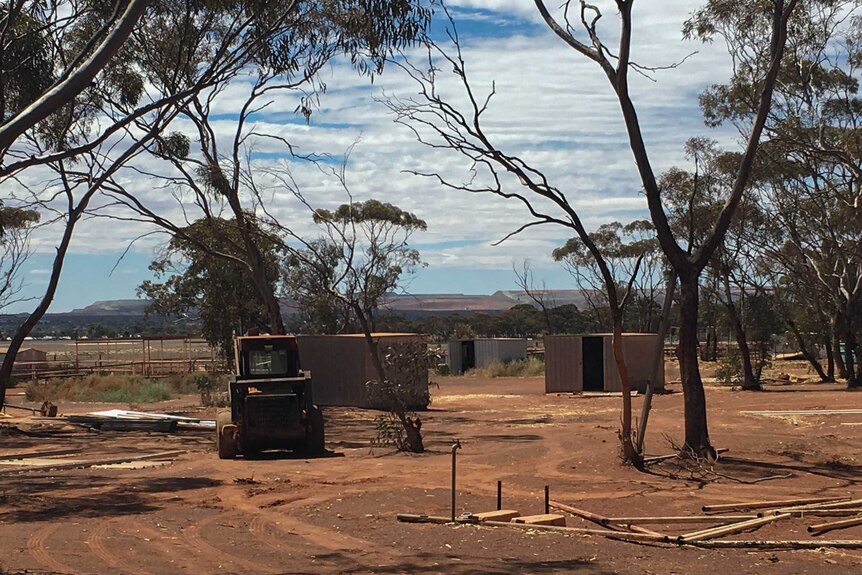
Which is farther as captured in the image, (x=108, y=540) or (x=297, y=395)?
(x=297, y=395)

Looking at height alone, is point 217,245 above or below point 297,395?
above

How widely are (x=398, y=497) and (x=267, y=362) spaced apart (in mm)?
6041

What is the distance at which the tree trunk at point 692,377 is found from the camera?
1720cm

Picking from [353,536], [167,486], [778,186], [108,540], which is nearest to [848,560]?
[353,536]

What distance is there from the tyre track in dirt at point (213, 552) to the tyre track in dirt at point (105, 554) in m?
0.75

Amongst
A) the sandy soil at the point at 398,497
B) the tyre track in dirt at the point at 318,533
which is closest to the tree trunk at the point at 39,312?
the sandy soil at the point at 398,497

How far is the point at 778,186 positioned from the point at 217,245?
20.9 metres

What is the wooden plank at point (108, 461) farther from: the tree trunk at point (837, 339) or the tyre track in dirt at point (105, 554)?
the tree trunk at point (837, 339)

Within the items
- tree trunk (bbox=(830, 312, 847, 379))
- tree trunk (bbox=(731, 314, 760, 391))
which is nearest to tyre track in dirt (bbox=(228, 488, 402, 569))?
tree trunk (bbox=(731, 314, 760, 391))

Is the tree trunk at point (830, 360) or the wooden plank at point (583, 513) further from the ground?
the tree trunk at point (830, 360)

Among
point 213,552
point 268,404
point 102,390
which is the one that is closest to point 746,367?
point 102,390

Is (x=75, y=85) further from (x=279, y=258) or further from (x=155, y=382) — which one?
(x=279, y=258)

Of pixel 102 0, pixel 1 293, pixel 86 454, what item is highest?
pixel 102 0

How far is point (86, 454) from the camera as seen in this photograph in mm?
20672
